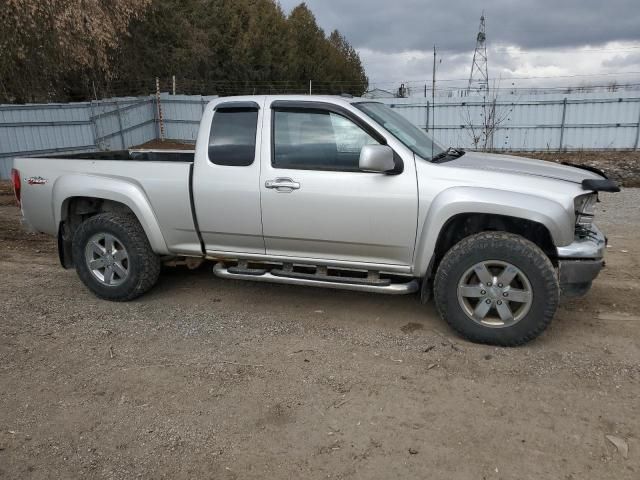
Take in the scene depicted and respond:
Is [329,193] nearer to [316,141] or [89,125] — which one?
[316,141]

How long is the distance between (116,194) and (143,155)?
5.06ft

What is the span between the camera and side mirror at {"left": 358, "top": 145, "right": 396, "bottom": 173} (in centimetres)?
381

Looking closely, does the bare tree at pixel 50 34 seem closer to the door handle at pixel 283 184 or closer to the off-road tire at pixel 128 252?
the off-road tire at pixel 128 252

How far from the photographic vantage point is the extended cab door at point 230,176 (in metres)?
4.38

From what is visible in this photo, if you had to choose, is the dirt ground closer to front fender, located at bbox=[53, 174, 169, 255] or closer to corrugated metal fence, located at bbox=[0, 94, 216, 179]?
front fender, located at bbox=[53, 174, 169, 255]

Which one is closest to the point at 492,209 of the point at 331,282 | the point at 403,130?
the point at 403,130

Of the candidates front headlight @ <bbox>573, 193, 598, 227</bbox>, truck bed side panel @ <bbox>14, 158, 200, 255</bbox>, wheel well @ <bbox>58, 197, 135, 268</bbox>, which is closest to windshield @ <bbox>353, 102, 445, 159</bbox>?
front headlight @ <bbox>573, 193, 598, 227</bbox>

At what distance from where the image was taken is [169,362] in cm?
385

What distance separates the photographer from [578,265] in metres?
3.72

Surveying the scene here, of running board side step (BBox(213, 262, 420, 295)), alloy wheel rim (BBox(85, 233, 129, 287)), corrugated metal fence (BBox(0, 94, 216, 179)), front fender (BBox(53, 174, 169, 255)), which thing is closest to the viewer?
running board side step (BBox(213, 262, 420, 295))

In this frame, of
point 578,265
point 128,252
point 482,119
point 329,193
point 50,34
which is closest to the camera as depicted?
point 578,265

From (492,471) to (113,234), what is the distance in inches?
146

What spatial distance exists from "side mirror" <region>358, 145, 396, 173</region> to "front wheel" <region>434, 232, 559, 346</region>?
800 millimetres

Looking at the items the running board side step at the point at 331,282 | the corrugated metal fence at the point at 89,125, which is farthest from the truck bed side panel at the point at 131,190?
the corrugated metal fence at the point at 89,125
